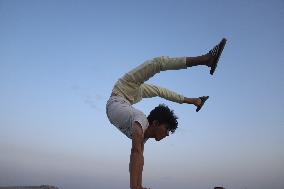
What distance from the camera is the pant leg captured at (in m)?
5.58

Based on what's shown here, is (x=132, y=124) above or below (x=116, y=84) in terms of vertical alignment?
below

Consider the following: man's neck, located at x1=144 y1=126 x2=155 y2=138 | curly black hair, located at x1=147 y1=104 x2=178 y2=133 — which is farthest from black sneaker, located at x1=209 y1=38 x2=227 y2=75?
man's neck, located at x1=144 y1=126 x2=155 y2=138

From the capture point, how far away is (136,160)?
4789 mm

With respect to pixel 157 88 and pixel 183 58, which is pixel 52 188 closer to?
pixel 157 88

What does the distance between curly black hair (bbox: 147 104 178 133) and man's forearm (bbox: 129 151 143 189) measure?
84 centimetres

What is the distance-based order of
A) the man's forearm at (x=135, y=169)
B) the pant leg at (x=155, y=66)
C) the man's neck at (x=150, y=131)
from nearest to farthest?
the man's forearm at (x=135, y=169), the man's neck at (x=150, y=131), the pant leg at (x=155, y=66)

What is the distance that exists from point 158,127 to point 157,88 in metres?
1.13

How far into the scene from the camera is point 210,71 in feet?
19.7

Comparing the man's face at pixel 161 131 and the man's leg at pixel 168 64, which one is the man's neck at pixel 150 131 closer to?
the man's face at pixel 161 131

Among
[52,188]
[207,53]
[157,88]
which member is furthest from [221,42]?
[52,188]

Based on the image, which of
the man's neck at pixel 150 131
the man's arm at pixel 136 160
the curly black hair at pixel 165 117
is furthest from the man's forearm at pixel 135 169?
the curly black hair at pixel 165 117

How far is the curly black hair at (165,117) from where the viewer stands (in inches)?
217

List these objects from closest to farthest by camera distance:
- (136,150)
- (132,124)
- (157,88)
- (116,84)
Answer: (136,150), (132,124), (116,84), (157,88)

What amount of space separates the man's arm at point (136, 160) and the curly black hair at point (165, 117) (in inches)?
21.3
